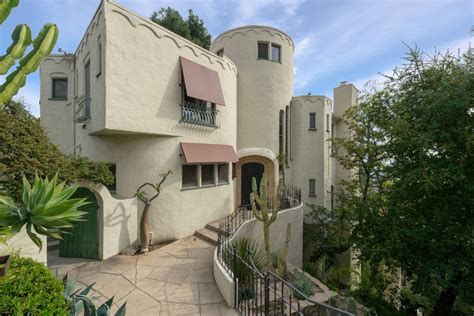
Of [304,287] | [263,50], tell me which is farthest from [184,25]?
[304,287]

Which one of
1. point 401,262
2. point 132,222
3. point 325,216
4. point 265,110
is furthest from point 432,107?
point 132,222

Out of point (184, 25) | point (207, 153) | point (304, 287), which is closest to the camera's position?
Result: point (304, 287)

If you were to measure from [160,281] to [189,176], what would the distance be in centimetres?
439

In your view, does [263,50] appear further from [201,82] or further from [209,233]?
[209,233]

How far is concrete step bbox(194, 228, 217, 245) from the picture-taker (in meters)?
8.66

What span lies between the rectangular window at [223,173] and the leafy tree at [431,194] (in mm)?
6016

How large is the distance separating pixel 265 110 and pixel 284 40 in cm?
456

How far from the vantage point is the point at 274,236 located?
10.1 m

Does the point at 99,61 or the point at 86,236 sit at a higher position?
the point at 99,61

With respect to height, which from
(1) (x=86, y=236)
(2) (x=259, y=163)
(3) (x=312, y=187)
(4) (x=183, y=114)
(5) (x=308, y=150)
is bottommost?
(1) (x=86, y=236)

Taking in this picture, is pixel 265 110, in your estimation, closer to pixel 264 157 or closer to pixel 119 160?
pixel 264 157

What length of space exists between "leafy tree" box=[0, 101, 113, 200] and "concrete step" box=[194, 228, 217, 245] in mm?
5055

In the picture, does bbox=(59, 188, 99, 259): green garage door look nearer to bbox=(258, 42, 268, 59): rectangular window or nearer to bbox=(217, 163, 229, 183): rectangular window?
bbox=(217, 163, 229, 183): rectangular window

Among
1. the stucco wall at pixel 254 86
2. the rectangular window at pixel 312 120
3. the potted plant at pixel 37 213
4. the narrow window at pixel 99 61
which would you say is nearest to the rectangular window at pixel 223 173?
the stucco wall at pixel 254 86
